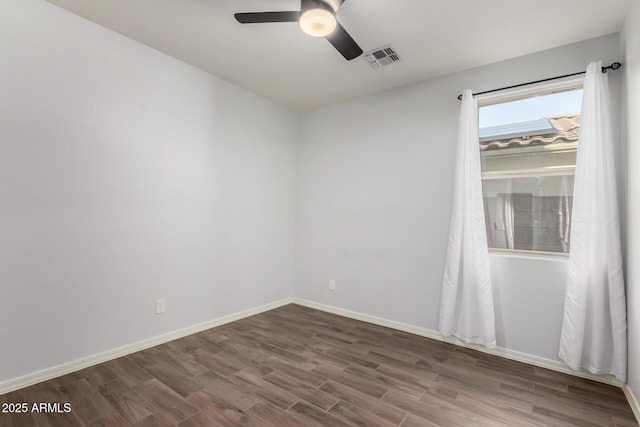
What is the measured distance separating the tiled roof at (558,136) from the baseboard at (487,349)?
185 cm

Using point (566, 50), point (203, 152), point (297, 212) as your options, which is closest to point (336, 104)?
point (297, 212)

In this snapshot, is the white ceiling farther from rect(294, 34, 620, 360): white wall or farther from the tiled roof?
the tiled roof

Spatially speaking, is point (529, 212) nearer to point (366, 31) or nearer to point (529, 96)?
point (529, 96)

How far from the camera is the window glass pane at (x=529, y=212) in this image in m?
2.54

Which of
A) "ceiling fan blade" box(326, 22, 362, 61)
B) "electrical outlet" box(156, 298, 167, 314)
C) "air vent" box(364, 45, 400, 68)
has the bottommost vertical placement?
"electrical outlet" box(156, 298, 167, 314)

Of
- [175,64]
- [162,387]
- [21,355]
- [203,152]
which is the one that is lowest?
[162,387]

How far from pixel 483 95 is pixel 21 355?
13.8 ft

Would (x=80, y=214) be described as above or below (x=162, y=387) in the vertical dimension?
above

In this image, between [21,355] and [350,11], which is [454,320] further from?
[21,355]

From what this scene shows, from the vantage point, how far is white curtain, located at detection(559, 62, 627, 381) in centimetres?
214

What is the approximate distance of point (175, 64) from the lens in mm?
2904

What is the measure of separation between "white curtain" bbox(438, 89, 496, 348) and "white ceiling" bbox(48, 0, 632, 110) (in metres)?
0.52

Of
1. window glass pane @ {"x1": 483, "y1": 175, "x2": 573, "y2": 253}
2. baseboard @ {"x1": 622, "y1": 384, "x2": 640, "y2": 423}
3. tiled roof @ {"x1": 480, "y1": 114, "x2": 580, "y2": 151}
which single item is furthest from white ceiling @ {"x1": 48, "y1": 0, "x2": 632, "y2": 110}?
baseboard @ {"x1": 622, "y1": 384, "x2": 640, "y2": 423}

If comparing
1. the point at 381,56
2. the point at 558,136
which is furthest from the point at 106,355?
the point at 558,136
